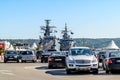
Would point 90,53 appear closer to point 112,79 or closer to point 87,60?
point 87,60

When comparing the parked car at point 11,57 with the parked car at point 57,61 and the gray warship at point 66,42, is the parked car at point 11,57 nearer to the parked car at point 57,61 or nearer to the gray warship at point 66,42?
the parked car at point 57,61

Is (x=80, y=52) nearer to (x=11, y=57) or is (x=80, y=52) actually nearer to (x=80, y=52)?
(x=80, y=52)

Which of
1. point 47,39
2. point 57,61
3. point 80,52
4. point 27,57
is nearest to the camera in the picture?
point 80,52

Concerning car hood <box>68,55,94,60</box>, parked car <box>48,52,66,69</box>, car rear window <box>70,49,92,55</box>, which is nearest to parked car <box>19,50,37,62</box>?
parked car <box>48,52,66,69</box>

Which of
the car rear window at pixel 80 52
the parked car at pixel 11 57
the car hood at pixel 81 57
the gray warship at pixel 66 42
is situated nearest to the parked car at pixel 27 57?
the parked car at pixel 11 57

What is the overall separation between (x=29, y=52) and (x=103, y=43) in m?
114

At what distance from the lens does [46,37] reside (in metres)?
120

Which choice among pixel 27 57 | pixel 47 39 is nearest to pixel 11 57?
pixel 27 57

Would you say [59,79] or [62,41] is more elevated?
[62,41]

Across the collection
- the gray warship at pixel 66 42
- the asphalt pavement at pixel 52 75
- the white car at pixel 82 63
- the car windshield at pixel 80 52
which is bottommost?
the asphalt pavement at pixel 52 75

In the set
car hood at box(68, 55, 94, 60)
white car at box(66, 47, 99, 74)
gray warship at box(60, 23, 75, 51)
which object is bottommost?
white car at box(66, 47, 99, 74)

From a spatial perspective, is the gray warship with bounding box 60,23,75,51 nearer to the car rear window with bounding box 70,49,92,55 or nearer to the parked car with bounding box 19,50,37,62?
the parked car with bounding box 19,50,37,62

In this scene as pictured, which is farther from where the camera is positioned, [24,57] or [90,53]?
[24,57]

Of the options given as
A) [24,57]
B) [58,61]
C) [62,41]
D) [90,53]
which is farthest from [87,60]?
[62,41]
